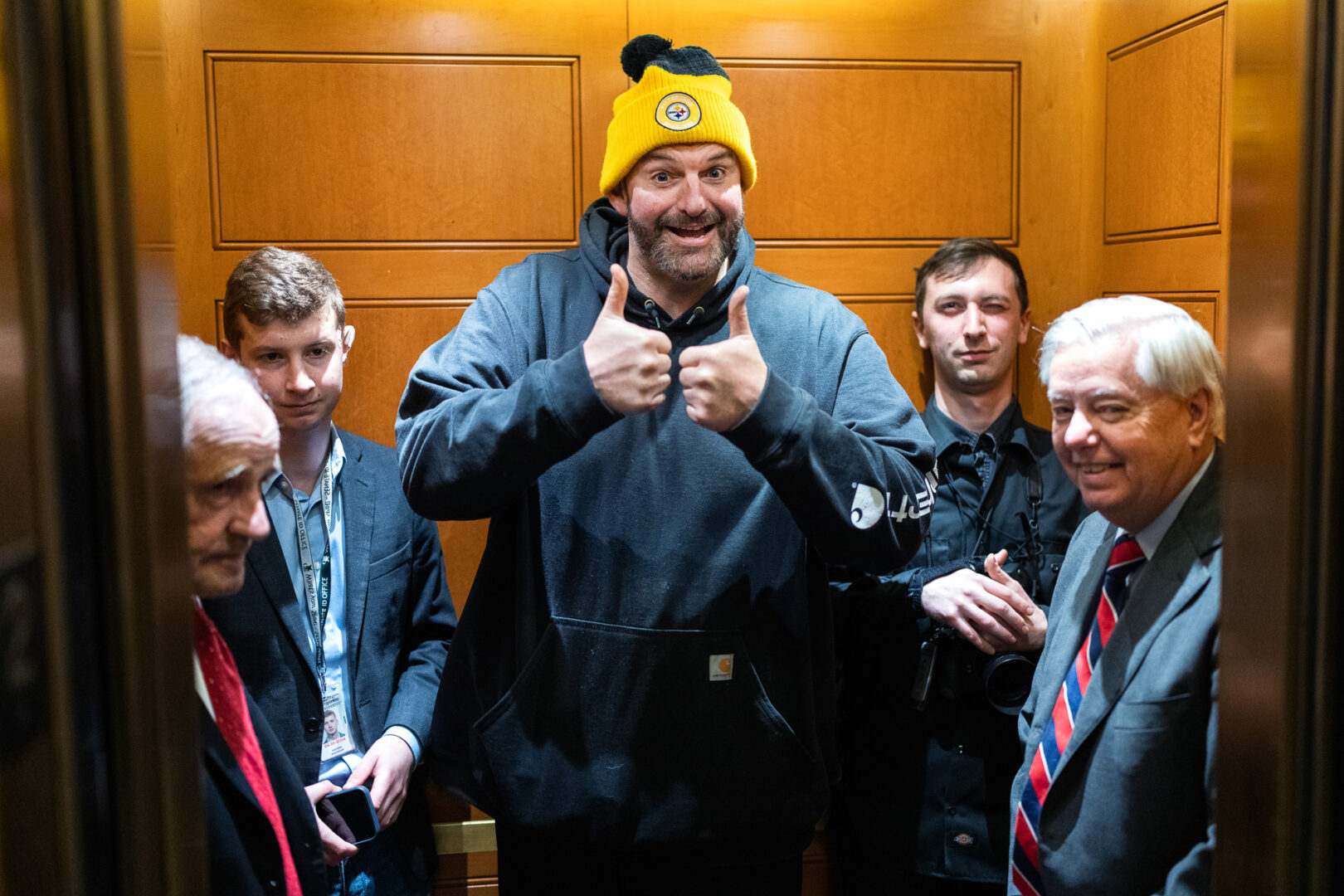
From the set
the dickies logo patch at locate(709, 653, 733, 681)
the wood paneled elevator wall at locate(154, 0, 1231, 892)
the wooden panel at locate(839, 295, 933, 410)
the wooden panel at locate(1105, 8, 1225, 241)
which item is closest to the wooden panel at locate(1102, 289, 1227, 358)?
the wood paneled elevator wall at locate(154, 0, 1231, 892)

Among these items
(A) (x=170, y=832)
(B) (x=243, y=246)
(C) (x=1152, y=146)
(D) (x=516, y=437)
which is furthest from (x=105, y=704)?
(C) (x=1152, y=146)

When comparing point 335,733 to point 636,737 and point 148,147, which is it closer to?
point 636,737

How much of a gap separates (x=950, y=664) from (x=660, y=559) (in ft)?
1.95

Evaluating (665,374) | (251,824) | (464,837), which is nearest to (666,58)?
(665,374)

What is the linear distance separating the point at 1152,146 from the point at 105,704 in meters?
2.11

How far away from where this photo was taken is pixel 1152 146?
2.15 meters

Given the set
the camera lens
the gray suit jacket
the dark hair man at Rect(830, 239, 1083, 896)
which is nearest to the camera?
the gray suit jacket

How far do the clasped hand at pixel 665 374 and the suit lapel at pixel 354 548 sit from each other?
544mm

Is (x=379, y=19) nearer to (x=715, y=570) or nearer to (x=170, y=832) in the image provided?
(x=715, y=570)

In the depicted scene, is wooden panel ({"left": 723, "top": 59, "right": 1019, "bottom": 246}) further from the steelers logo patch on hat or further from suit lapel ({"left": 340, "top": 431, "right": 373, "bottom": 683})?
suit lapel ({"left": 340, "top": 431, "right": 373, "bottom": 683})

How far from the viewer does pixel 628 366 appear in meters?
1.21

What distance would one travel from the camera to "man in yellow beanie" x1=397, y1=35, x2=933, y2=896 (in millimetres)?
1418

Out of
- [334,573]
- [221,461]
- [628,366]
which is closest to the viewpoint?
[221,461]

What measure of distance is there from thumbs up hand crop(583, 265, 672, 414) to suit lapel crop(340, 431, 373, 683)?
539 millimetres
